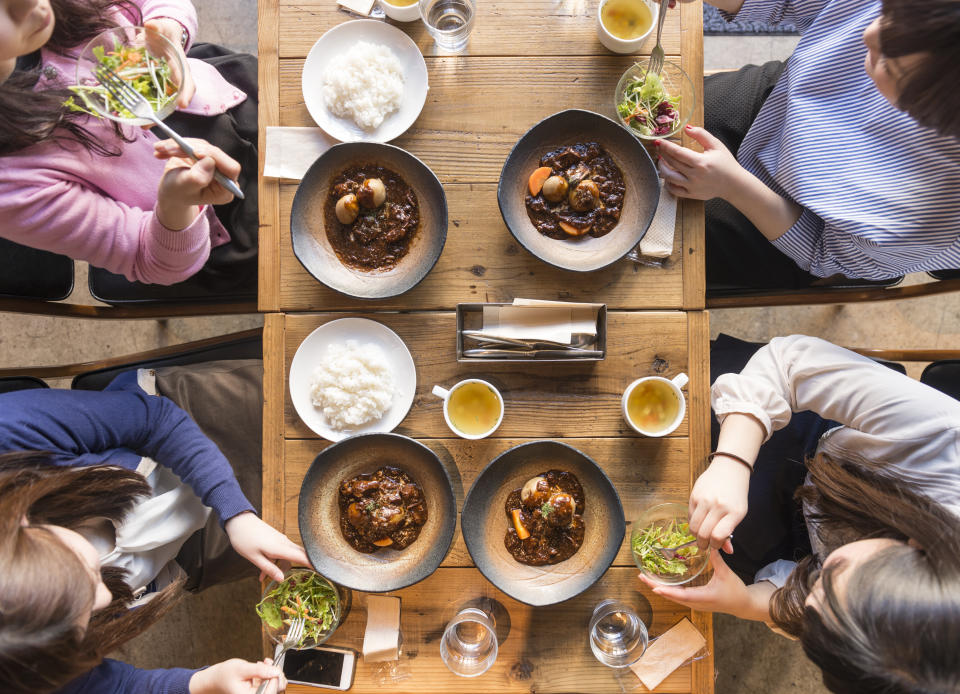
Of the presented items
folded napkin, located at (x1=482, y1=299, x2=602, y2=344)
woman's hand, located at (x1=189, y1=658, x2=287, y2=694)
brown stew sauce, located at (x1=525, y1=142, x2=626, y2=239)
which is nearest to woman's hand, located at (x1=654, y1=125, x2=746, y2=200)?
brown stew sauce, located at (x1=525, y1=142, x2=626, y2=239)

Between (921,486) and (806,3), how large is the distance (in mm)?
1395

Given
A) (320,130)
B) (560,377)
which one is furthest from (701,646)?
(320,130)

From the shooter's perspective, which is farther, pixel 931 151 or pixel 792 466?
pixel 792 466

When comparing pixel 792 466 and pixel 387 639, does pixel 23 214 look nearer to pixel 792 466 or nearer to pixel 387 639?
pixel 387 639

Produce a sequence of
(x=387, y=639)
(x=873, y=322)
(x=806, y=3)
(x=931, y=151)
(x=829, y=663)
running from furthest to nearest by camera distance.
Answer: (x=873, y=322) < (x=806, y=3) < (x=387, y=639) < (x=931, y=151) < (x=829, y=663)

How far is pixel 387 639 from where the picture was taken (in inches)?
62.9

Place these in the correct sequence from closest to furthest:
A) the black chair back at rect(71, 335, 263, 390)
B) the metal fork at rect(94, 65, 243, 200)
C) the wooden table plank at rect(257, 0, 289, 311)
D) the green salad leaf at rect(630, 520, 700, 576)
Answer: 1. the metal fork at rect(94, 65, 243, 200)
2. the green salad leaf at rect(630, 520, 700, 576)
3. the wooden table plank at rect(257, 0, 289, 311)
4. the black chair back at rect(71, 335, 263, 390)

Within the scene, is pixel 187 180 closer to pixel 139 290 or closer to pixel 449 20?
pixel 139 290

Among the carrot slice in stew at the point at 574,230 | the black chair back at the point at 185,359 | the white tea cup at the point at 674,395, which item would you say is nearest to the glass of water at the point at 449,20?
the carrot slice in stew at the point at 574,230

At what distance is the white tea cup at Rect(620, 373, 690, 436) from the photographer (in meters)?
1.59

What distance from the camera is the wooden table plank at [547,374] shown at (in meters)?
1.67

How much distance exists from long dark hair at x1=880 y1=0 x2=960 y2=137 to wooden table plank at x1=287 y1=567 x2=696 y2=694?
4.25ft

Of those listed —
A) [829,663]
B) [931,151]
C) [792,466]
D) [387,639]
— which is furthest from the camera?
[792,466]

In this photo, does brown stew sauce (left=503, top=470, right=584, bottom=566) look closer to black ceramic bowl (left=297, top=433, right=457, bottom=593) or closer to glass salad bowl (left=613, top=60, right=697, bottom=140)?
black ceramic bowl (left=297, top=433, right=457, bottom=593)
